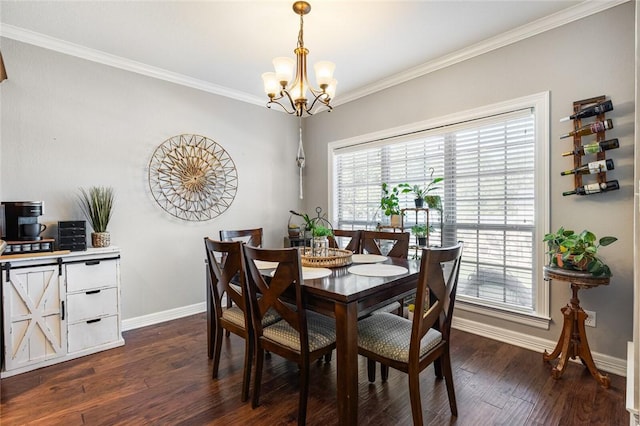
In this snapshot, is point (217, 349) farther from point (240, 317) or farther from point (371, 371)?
point (371, 371)

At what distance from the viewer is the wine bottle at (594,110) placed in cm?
210

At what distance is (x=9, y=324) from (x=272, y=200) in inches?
110

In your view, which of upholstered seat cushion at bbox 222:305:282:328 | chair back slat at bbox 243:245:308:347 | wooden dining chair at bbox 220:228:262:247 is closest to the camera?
chair back slat at bbox 243:245:308:347

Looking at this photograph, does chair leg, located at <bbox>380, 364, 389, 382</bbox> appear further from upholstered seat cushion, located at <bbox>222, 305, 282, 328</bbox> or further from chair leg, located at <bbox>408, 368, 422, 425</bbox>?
upholstered seat cushion, located at <bbox>222, 305, 282, 328</bbox>

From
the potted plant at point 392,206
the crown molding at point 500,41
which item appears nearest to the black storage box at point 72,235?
the potted plant at point 392,206

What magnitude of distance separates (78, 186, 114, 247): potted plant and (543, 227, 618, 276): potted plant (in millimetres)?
3635

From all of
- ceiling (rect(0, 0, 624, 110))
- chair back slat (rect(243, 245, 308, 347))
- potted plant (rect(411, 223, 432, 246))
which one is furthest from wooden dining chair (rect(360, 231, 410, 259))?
ceiling (rect(0, 0, 624, 110))

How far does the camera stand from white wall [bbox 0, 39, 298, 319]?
258 centimetres

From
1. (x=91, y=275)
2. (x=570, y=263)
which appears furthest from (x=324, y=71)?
(x=91, y=275)

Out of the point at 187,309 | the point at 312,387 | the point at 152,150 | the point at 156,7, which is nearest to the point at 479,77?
the point at 156,7

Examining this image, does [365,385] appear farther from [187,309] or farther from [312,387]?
[187,309]

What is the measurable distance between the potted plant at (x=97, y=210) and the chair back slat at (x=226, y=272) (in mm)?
1290

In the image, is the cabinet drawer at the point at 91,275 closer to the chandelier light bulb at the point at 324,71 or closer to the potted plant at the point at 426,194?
the chandelier light bulb at the point at 324,71

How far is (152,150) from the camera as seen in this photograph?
128 inches
